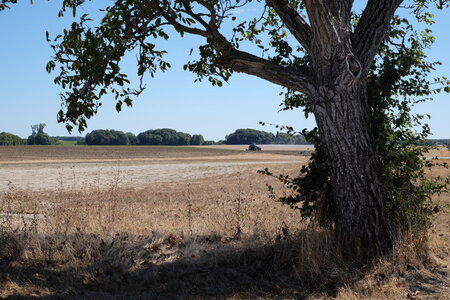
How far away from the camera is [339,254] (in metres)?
7.59

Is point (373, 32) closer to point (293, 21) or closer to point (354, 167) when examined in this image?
point (293, 21)

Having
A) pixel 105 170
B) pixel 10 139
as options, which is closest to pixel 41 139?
pixel 10 139

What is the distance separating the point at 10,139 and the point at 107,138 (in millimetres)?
23720

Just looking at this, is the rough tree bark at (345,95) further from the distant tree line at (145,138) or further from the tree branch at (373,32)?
the distant tree line at (145,138)

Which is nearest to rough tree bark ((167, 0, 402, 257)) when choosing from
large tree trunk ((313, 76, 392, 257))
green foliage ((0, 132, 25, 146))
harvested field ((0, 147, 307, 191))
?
large tree trunk ((313, 76, 392, 257))

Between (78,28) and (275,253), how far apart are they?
17.4 feet

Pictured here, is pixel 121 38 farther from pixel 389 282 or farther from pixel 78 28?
pixel 389 282

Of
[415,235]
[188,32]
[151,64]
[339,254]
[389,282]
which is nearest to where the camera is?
[389,282]

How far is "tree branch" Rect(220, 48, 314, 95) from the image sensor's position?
7.93 m

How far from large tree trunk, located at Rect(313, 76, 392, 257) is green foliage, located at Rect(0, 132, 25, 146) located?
391ft

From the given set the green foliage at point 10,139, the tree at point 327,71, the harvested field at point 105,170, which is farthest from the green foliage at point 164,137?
the tree at point 327,71

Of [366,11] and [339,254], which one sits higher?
[366,11]

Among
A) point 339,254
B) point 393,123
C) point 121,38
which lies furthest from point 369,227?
point 121,38

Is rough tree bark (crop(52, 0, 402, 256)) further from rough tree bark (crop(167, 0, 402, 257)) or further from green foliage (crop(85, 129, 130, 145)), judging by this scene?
green foliage (crop(85, 129, 130, 145))
